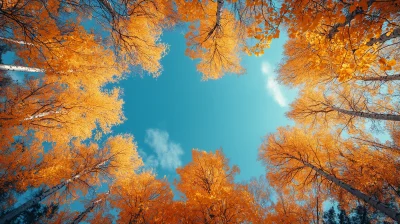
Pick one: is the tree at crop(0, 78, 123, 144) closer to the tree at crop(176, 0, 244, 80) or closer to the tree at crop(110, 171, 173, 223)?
the tree at crop(110, 171, 173, 223)

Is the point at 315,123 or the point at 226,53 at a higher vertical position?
the point at 226,53

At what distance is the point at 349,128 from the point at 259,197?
837cm

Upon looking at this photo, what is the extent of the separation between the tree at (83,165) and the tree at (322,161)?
8383 millimetres

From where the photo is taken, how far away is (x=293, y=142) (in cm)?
844

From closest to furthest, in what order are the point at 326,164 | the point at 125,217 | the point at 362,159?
1. the point at 362,159
2. the point at 125,217
3. the point at 326,164

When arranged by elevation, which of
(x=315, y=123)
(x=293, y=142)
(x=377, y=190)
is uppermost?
(x=315, y=123)

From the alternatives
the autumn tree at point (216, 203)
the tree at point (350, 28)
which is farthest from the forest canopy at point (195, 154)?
the tree at point (350, 28)

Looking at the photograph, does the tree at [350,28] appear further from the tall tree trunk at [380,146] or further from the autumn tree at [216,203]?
the tall tree trunk at [380,146]

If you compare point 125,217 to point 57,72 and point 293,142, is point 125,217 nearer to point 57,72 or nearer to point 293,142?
point 57,72

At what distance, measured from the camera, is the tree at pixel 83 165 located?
29.6ft

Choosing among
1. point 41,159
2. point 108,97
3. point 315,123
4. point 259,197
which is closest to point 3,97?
point 41,159

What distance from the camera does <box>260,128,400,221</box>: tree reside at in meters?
7.50

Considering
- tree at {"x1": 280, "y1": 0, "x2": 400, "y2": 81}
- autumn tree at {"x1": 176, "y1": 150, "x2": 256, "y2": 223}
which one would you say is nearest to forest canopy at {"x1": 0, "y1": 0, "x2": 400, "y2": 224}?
autumn tree at {"x1": 176, "y1": 150, "x2": 256, "y2": 223}

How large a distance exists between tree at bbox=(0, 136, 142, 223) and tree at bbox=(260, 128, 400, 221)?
27.5 feet
